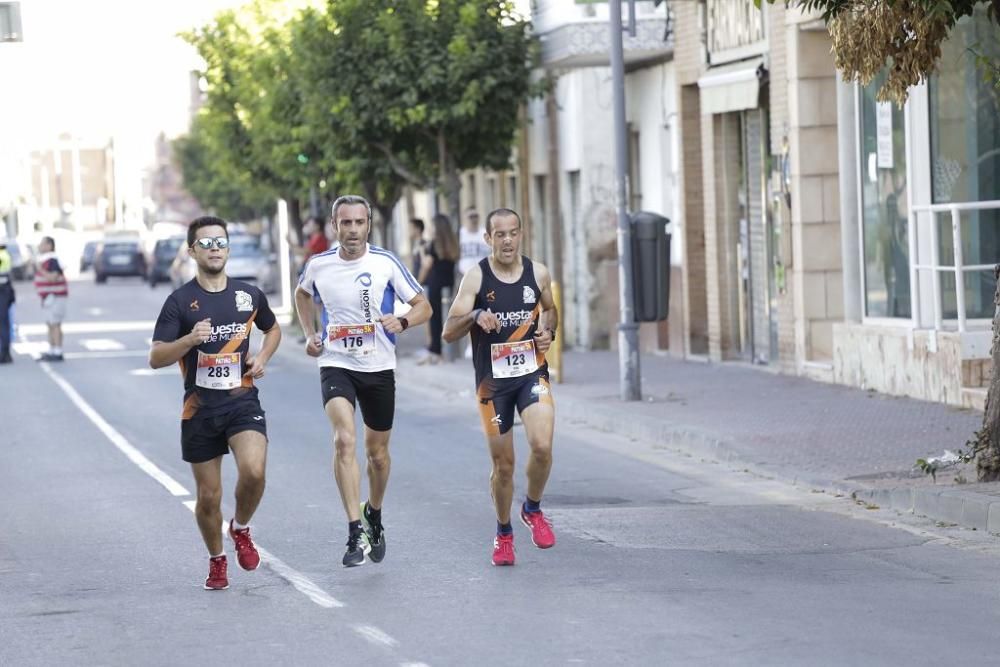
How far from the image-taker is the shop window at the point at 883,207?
18.6 metres

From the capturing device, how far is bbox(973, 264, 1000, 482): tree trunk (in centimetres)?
1173

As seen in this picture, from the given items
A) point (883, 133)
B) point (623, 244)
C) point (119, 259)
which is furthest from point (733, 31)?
point (119, 259)

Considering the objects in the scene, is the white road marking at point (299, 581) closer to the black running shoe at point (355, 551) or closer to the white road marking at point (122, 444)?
the black running shoe at point (355, 551)

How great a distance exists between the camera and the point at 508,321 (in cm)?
1022

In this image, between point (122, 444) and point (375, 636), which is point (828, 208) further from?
point (375, 636)

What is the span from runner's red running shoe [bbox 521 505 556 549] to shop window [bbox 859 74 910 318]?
8.87 meters

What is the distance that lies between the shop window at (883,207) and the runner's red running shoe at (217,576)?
34.1 feet

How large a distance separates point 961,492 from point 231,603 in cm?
433

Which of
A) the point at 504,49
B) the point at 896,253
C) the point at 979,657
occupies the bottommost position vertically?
the point at 979,657

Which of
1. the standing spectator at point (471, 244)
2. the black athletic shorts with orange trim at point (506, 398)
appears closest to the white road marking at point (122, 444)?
the black athletic shorts with orange trim at point (506, 398)

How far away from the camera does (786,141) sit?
20.8 meters

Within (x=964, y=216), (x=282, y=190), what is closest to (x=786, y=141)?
(x=964, y=216)

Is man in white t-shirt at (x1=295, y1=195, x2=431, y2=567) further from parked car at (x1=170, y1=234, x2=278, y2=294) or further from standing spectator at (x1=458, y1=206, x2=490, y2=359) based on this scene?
parked car at (x1=170, y1=234, x2=278, y2=294)

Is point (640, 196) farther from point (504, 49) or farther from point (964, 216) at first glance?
point (964, 216)
